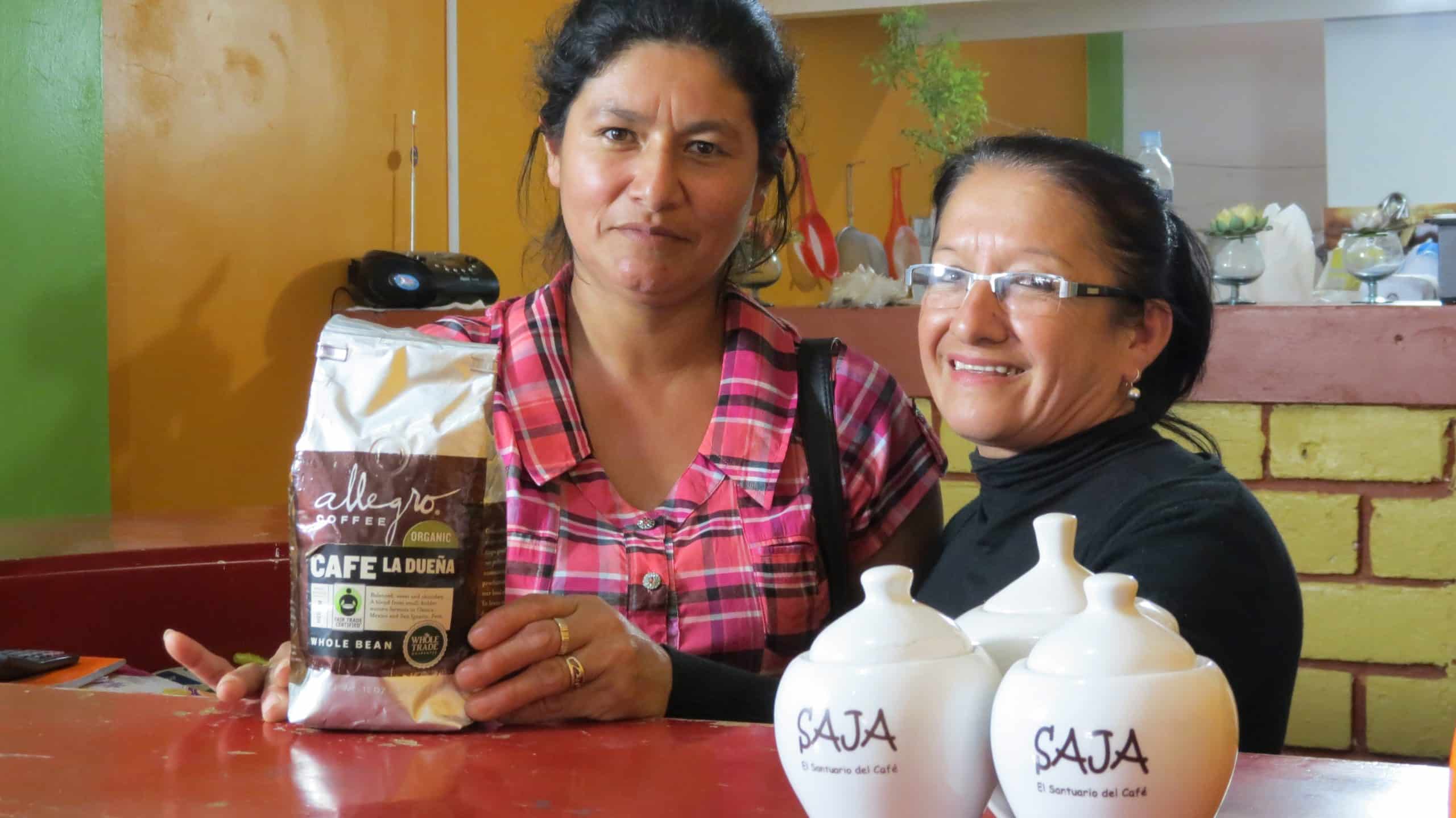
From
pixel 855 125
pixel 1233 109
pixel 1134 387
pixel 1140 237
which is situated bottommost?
pixel 1134 387

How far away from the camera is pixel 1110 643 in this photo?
538mm

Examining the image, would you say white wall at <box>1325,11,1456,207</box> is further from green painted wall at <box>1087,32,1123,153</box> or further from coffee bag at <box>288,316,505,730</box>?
coffee bag at <box>288,316,505,730</box>

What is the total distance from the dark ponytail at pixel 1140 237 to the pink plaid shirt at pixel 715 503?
0.82ft

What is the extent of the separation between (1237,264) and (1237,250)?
3cm

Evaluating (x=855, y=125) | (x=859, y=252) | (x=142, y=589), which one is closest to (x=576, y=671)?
(x=142, y=589)

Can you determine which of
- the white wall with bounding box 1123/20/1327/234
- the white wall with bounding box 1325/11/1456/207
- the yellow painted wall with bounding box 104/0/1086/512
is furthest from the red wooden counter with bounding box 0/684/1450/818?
the white wall with bounding box 1123/20/1327/234

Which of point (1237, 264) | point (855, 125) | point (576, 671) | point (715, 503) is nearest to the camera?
point (576, 671)

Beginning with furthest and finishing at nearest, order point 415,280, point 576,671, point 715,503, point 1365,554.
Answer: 1. point 415,280
2. point 1365,554
3. point 715,503
4. point 576,671

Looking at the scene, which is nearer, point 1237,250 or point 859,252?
point 1237,250

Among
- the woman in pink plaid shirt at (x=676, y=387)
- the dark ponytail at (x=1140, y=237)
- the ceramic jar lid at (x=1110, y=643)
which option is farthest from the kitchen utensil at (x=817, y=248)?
the ceramic jar lid at (x=1110, y=643)

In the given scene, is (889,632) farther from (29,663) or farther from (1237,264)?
(1237,264)

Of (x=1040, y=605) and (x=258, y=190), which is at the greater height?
(x=258, y=190)

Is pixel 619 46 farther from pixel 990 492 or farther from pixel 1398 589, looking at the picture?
pixel 1398 589

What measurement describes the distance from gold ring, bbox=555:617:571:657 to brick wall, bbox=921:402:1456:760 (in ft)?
5.28
